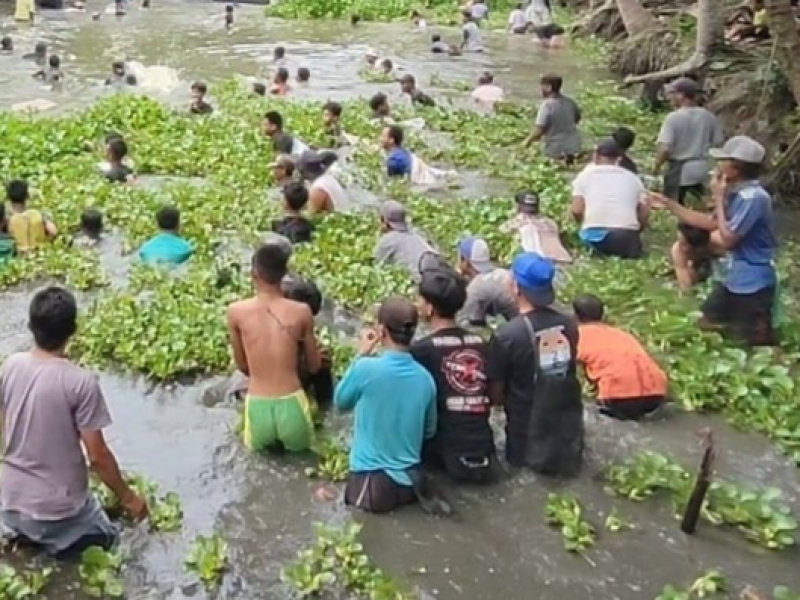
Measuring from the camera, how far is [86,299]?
10680 mm

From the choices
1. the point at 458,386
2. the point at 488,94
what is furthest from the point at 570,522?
the point at 488,94

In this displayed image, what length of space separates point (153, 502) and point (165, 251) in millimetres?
4893

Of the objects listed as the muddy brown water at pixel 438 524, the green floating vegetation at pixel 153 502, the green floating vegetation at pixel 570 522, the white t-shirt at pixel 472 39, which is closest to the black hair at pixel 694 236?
the muddy brown water at pixel 438 524

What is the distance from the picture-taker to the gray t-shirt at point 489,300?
9852mm

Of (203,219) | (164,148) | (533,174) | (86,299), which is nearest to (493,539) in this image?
(86,299)

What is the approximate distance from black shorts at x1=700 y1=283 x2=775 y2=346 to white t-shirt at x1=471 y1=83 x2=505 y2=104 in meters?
11.9

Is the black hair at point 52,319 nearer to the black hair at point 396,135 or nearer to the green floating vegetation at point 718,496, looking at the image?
the green floating vegetation at point 718,496

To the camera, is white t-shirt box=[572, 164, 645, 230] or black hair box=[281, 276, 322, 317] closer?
black hair box=[281, 276, 322, 317]

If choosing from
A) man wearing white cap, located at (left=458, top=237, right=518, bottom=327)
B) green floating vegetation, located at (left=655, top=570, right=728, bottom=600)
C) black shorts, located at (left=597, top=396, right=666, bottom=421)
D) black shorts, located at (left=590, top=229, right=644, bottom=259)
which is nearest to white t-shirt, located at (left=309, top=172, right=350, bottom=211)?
black shorts, located at (left=590, top=229, right=644, bottom=259)

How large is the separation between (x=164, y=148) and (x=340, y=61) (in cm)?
1095

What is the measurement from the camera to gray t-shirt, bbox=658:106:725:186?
13.0 meters

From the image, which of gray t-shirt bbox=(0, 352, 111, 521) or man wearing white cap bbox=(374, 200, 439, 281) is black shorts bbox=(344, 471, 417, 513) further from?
man wearing white cap bbox=(374, 200, 439, 281)

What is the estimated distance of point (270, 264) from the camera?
7285 mm

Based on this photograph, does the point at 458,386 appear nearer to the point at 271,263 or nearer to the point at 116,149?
the point at 271,263
